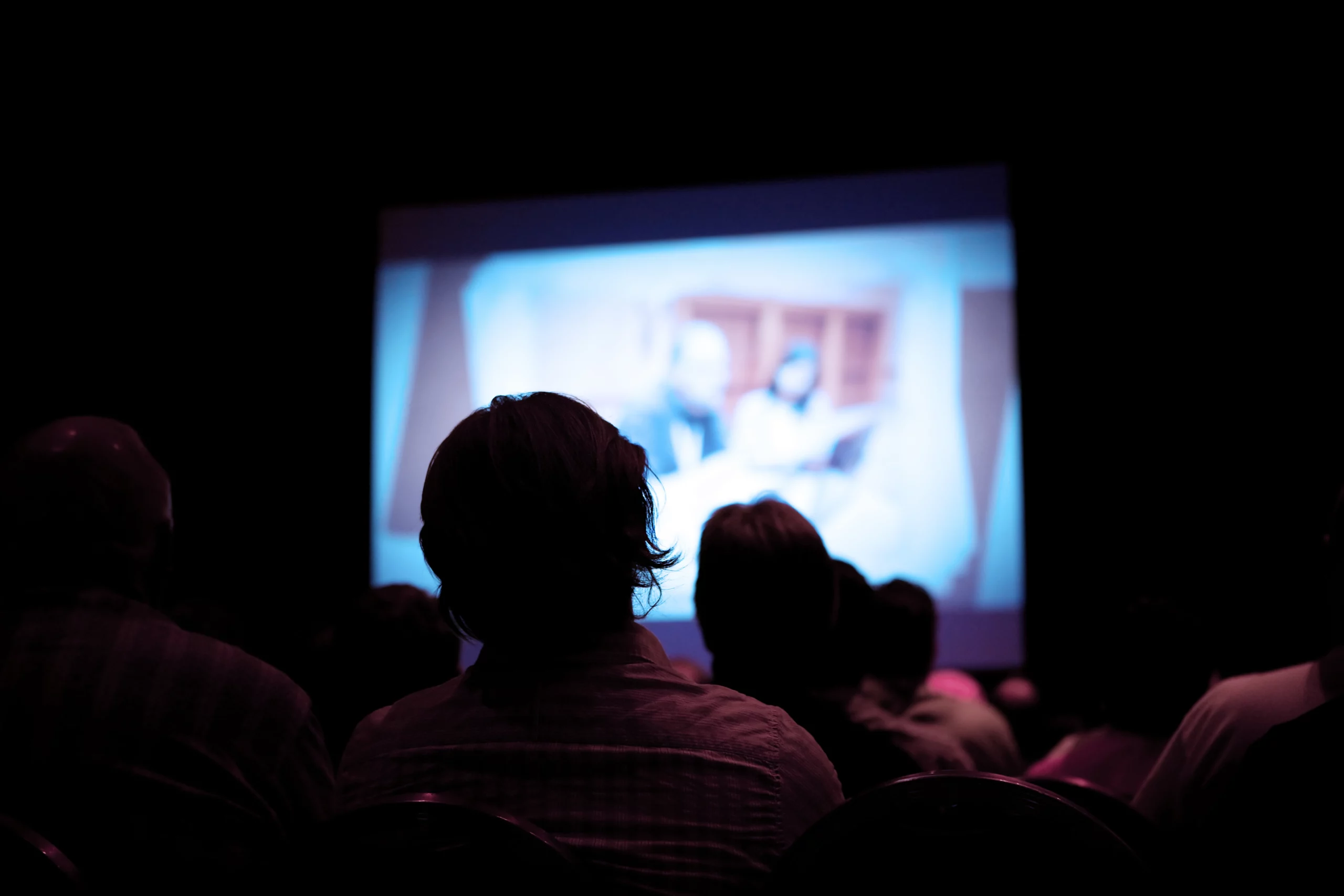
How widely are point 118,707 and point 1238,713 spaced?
1.60m

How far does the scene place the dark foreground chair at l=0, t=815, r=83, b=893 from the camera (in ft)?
3.08

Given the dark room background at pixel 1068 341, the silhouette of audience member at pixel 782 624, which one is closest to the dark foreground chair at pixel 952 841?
the silhouette of audience member at pixel 782 624

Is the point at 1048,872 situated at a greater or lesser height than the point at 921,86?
lesser

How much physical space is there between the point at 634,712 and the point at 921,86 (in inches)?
173

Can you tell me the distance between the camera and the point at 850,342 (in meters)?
4.58

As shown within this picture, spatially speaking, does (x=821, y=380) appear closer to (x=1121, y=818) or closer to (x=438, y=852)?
(x=1121, y=818)

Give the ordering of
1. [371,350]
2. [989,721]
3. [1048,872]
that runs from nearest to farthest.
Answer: [1048,872] < [989,721] < [371,350]

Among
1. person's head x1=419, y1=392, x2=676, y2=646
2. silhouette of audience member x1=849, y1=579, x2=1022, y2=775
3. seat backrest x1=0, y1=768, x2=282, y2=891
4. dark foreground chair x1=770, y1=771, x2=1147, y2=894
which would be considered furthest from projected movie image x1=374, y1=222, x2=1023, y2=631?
dark foreground chair x1=770, y1=771, x2=1147, y2=894

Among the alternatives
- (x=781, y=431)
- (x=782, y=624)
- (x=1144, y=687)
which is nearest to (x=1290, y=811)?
(x=782, y=624)

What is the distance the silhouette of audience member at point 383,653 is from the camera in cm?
184

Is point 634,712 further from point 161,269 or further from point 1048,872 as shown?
point 161,269

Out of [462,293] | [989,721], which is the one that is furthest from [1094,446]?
[462,293]

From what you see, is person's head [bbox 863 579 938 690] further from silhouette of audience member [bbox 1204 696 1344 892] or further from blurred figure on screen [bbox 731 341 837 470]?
blurred figure on screen [bbox 731 341 837 470]

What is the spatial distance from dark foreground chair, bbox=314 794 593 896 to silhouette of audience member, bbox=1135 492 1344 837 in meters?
1.00
